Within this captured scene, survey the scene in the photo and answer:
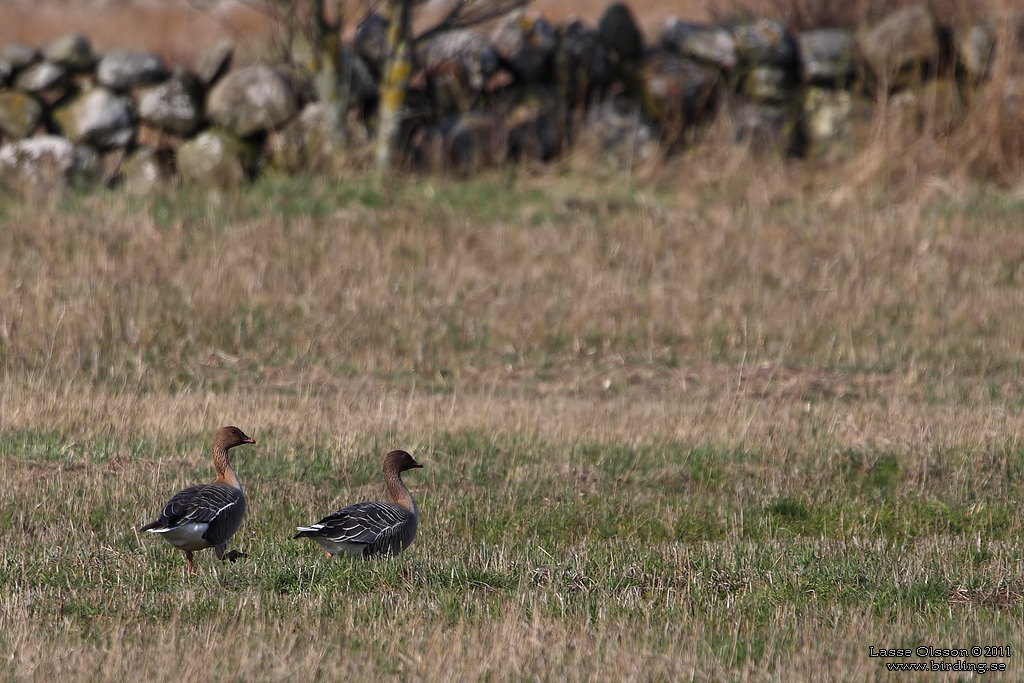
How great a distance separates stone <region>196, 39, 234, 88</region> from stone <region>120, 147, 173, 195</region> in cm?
139

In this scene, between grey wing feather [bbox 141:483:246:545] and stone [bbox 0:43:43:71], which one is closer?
grey wing feather [bbox 141:483:246:545]

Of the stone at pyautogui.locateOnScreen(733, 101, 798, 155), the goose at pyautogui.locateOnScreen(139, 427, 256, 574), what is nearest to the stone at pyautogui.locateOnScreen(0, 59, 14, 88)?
the stone at pyautogui.locateOnScreen(733, 101, 798, 155)

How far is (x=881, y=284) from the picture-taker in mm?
16688

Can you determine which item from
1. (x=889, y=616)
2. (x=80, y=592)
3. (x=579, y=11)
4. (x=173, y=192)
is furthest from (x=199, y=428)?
(x=579, y=11)

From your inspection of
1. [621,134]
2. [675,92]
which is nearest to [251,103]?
[621,134]

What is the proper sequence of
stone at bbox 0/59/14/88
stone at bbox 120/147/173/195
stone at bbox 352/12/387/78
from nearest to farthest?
stone at bbox 120/147/173/195 < stone at bbox 0/59/14/88 < stone at bbox 352/12/387/78

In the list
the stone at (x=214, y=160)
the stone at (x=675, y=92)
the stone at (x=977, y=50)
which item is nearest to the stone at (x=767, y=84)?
the stone at (x=675, y=92)

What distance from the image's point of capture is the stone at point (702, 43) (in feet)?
69.8

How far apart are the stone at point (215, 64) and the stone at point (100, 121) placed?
1.19 meters

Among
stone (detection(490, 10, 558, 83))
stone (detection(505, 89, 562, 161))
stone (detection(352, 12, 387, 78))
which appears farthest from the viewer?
stone (detection(490, 10, 558, 83))

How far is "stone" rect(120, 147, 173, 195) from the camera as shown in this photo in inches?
766

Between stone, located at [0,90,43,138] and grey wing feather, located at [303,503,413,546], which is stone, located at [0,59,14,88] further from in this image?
grey wing feather, located at [303,503,413,546]

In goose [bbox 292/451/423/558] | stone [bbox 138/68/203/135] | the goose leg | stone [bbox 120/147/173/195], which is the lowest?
the goose leg

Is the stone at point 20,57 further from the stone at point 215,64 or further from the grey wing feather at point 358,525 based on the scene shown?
the grey wing feather at point 358,525
